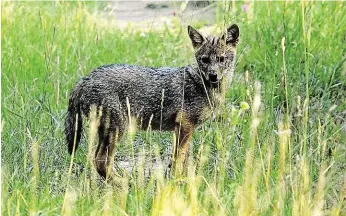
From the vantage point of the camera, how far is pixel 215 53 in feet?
17.7

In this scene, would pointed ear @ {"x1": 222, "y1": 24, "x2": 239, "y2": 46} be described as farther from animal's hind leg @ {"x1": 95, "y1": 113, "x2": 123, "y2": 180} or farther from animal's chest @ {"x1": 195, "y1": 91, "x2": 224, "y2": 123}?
animal's hind leg @ {"x1": 95, "y1": 113, "x2": 123, "y2": 180}

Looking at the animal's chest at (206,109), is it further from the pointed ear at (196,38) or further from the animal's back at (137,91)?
the pointed ear at (196,38)

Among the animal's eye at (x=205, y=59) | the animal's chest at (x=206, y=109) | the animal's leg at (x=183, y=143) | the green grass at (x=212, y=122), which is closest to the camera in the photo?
the green grass at (x=212, y=122)

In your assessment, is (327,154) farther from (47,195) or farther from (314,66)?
(47,195)

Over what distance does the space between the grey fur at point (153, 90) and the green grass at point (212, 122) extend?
16cm

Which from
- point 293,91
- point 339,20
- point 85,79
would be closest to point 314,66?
Result: point 293,91

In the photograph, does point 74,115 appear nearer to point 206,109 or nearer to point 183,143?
point 183,143

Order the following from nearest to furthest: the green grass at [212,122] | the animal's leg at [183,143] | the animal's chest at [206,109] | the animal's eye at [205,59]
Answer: the green grass at [212,122] → the animal's leg at [183,143] → the animal's eye at [205,59] → the animal's chest at [206,109]

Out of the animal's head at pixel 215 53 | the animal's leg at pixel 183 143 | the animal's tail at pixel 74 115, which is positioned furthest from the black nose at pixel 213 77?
the animal's tail at pixel 74 115

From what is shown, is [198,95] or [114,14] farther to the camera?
[114,14]

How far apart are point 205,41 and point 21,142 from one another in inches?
52.7

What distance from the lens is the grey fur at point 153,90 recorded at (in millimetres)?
5359

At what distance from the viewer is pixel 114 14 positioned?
8891 millimetres

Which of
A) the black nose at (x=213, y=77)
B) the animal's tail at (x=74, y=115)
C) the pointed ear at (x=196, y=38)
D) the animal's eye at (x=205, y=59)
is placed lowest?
the animal's tail at (x=74, y=115)
